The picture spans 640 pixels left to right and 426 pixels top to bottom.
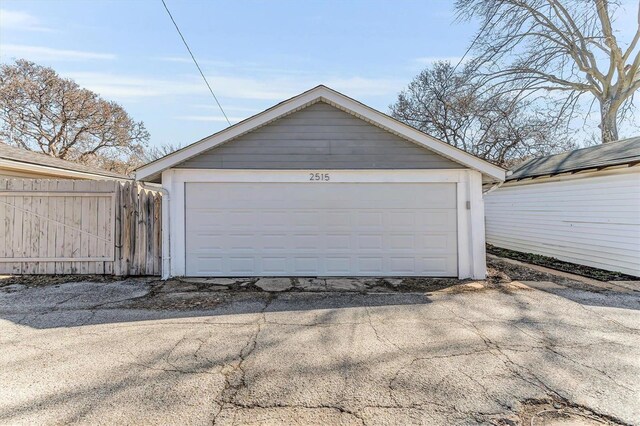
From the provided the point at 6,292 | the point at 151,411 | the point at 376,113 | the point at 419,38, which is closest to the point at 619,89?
the point at 419,38

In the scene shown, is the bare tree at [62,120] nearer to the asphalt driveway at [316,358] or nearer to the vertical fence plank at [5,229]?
the vertical fence plank at [5,229]

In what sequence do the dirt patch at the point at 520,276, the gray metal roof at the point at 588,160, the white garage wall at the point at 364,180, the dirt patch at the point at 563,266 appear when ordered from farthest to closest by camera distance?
1. the gray metal roof at the point at 588,160
2. the dirt patch at the point at 563,266
3. the white garage wall at the point at 364,180
4. the dirt patch at the point at 520,276

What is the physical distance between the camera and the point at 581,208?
859cm

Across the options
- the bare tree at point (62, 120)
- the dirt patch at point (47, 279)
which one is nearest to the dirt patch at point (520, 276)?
the dirt patch at point (47, 279)

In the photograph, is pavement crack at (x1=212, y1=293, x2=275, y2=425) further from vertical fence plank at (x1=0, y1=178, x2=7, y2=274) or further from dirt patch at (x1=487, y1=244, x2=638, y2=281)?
dirt patch at (x1=487, y1=244, x2=638, y2=281)

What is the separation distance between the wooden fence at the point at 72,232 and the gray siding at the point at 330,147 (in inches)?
116

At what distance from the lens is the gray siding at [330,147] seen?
22.8ft

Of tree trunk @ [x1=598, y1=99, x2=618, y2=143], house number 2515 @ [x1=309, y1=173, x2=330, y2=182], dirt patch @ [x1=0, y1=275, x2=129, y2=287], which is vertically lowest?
dirt patch @ [x1=0, y1=275, x2=129, y2=287]

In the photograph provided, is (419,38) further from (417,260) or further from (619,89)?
(619,89)

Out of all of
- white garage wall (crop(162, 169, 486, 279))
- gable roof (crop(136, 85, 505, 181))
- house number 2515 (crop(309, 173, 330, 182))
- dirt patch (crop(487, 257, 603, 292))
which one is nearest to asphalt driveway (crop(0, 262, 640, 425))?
dirt patch (crop(487, 257, 603, 292))

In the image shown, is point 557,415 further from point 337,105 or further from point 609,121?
point 609,121

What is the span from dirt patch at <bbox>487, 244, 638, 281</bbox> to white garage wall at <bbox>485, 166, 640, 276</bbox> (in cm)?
17

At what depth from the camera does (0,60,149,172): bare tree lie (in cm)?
1850

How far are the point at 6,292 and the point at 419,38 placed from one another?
13.1m
